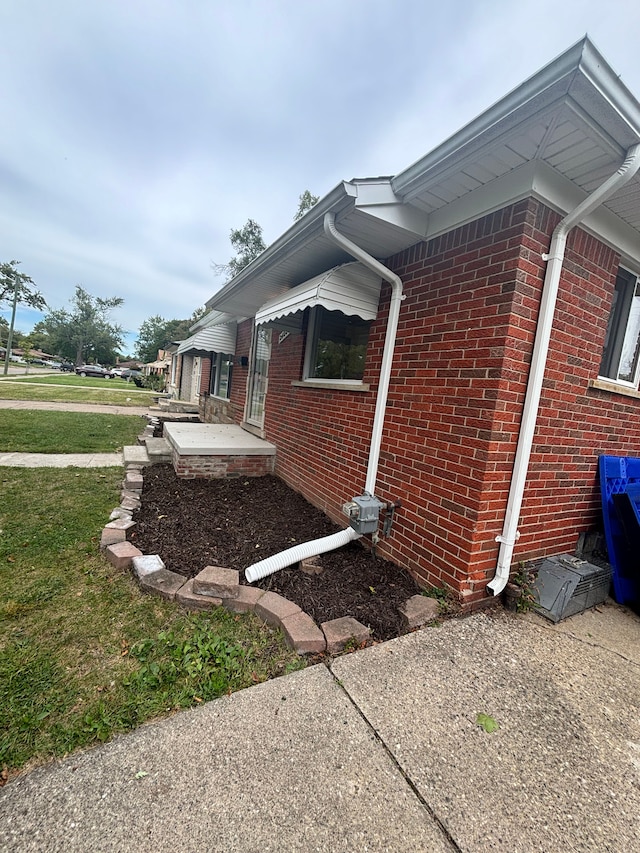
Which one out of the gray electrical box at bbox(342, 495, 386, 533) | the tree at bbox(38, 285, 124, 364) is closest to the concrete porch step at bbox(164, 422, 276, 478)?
the gray electrical box at bbox(342, 495, 386, 533)

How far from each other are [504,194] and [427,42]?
3.11 metres

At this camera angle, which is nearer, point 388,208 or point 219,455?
point 388,208

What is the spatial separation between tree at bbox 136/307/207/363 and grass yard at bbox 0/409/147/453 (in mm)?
46775

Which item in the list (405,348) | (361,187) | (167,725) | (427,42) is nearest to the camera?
(167,725)

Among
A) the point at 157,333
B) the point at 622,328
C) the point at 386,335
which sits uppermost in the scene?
the point at 157,333

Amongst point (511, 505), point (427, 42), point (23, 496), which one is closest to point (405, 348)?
point (511, 505)

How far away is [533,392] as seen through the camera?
2.38 metres

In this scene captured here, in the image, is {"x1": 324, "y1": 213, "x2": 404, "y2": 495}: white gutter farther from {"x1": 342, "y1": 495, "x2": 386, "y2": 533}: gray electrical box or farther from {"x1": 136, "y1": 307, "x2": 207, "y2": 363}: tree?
{"x1": 136, "y1": 307, "x2": 207, "y2": 363}: tree

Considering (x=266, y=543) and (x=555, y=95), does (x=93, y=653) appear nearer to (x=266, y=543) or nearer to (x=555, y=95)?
(x=266, y=543)

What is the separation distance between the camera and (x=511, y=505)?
2.49 meters

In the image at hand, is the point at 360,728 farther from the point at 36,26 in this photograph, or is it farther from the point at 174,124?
the point at 174,124

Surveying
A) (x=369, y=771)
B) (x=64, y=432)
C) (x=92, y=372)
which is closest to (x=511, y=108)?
(x=369, y=771)

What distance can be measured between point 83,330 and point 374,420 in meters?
69.5

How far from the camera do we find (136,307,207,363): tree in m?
55.7
